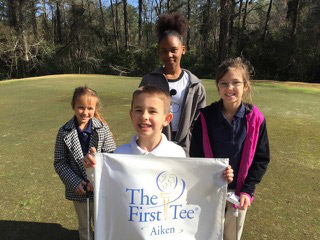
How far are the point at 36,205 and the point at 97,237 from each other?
2.17 meters

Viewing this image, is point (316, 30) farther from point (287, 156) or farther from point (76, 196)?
point (76, 196)

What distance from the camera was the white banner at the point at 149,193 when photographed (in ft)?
5.88

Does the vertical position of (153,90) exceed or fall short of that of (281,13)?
it falls short

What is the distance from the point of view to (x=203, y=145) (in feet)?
7.77

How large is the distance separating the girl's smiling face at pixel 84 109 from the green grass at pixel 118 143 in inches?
50.4

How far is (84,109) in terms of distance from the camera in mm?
2637

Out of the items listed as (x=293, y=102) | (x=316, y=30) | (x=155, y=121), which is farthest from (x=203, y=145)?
(x=316, y=30)

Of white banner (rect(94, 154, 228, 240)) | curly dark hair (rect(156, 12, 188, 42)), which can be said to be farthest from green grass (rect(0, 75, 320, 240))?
curly dark hair (rect(156, 12, 188, 42))

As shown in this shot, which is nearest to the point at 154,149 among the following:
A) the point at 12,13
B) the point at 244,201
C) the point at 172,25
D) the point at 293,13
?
the point at 244,201

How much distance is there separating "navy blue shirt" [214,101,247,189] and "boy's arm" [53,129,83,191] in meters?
1.15

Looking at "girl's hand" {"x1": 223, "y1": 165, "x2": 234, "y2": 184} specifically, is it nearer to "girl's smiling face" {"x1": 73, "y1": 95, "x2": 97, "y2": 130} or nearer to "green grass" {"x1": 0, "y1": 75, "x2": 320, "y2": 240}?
"girl's smiling face" {"x1": 73, "y1": 95, "x2": 97, "y2": 130}

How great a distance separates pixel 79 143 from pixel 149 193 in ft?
3.24

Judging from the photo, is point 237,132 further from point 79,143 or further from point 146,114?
point 79,143

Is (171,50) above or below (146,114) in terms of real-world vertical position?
above
